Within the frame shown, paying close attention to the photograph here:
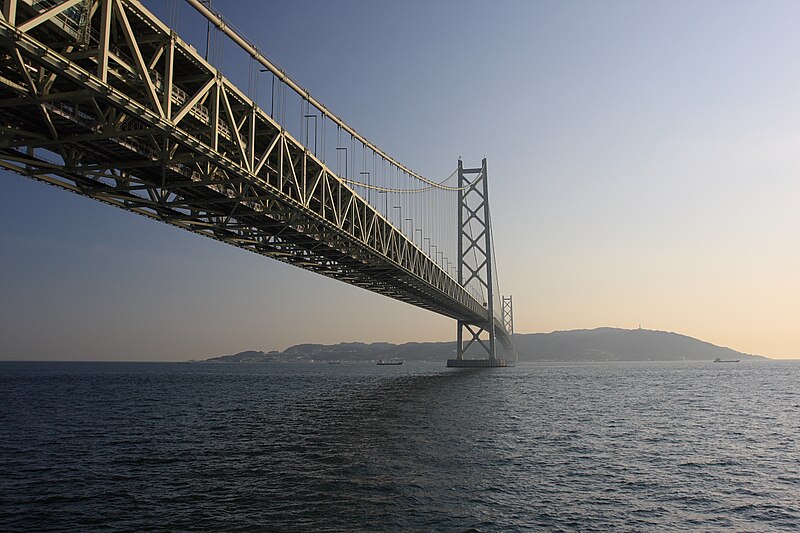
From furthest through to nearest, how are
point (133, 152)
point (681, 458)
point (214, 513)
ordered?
point (681, 458) → point (133, 152) → point (214, 513)

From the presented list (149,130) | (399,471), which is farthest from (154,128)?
(399,471)

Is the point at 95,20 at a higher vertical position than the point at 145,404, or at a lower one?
higher

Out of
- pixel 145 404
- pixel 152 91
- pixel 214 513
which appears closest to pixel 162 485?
pixel 214 513

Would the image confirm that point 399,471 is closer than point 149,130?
No

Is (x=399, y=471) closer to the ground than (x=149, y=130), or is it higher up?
closer to the ground

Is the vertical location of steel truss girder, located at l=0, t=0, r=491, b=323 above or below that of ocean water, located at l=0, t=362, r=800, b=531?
above

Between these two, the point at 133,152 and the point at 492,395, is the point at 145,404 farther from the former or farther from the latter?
the point at 133,152

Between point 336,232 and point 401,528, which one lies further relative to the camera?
point 336,232

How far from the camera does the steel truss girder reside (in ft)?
45.2

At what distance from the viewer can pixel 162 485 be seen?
15602 mm

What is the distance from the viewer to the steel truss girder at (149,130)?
13766 mm

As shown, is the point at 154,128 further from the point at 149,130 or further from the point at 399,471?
the point at 399,471

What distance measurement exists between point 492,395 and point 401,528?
116 feet

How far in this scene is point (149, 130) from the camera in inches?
624
